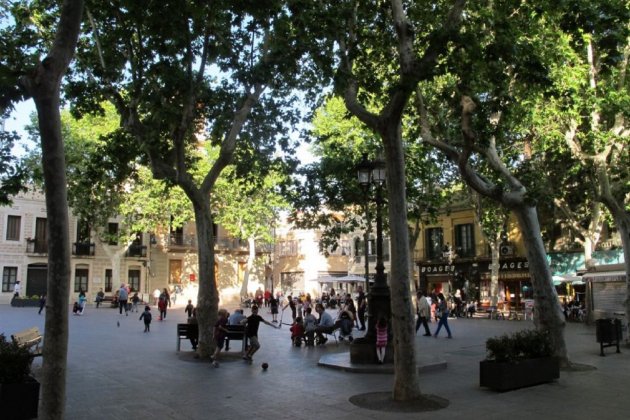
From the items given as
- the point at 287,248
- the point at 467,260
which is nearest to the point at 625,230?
the point at 467,260

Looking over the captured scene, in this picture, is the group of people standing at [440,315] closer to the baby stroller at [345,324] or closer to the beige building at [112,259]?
the baby stroller at [345,324]

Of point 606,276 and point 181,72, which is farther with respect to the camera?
point 606,276

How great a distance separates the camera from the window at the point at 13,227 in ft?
134

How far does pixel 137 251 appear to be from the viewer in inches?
1806

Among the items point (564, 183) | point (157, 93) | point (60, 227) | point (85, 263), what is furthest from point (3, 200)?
point (85, 263)

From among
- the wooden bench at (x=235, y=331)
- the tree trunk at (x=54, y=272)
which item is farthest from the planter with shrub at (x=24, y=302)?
the tree trunk at (x=54, y=272)

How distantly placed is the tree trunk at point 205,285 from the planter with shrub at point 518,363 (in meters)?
6.60

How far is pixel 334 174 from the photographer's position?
19.1 meters

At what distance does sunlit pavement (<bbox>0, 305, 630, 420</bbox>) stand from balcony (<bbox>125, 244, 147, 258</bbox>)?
31.0m

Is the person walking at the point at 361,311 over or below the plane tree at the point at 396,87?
below

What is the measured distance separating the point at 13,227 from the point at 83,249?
17.0ft

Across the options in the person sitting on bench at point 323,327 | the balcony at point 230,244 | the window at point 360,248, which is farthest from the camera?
the window at point 360,248

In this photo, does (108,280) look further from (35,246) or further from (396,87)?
(396,87)

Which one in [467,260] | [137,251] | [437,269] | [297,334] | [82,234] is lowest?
[297,334]
